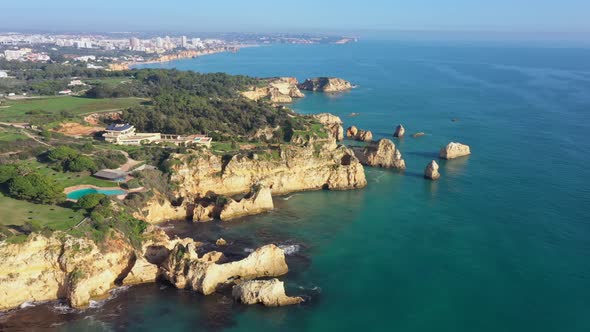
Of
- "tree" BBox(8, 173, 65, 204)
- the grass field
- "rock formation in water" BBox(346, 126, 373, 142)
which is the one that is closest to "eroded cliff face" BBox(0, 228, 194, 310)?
"tree" BBox(8, 173, 65, 204)

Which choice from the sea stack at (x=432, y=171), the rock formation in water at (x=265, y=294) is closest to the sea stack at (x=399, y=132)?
the sea stack at (x=432, y=171)

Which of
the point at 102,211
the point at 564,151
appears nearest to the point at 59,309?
the point at 102,211

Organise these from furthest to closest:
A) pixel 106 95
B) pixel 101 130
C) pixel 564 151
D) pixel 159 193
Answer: pixel 106 95, pixel 564 151, pixel 101 130, pixel 159 193

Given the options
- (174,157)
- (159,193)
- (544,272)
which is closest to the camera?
(544,272)

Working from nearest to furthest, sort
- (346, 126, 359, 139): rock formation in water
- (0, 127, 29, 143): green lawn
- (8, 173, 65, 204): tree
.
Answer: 1. (8, 173, 65, 204): tree
2. (0, 127, 29, 143): green lawn
3. (346, 126, 359, 139): rock formation in water

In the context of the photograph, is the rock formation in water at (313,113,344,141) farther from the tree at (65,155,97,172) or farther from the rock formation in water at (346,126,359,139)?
the tree at (65,155,97,172)

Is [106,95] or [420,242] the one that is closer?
[420,242]

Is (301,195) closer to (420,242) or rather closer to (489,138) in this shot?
(420,242)
